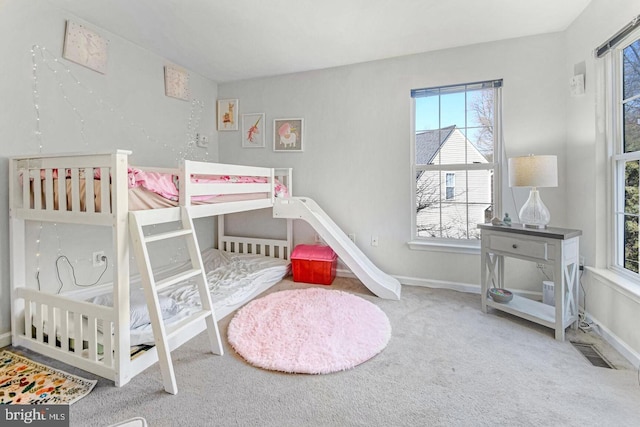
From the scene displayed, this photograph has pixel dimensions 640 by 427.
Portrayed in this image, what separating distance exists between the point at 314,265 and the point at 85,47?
2.70m

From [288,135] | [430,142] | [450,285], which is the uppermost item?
[288,135]

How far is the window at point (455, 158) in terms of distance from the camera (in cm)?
279

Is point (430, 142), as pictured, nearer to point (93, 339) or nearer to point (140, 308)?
point (140, 308)

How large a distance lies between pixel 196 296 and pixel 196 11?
2219mm

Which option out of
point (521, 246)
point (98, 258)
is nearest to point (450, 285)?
point (521, 246)

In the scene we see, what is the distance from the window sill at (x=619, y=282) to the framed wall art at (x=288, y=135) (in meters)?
2.82

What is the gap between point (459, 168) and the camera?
2.90m

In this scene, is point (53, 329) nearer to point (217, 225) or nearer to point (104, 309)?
point (104, 309)

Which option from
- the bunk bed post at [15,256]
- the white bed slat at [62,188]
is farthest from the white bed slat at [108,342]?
the bunk bed post at [15,256]

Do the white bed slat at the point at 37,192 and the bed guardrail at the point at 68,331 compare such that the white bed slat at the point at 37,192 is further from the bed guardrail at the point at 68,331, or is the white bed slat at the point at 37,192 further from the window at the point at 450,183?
the window at the point at 450,183

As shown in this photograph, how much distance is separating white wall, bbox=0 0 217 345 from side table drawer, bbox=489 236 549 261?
10.5ft

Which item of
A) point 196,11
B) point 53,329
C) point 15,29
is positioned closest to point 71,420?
point 53,329

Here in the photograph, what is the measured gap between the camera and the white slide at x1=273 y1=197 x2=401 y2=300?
8.85ft

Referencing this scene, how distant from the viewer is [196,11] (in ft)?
7.32
